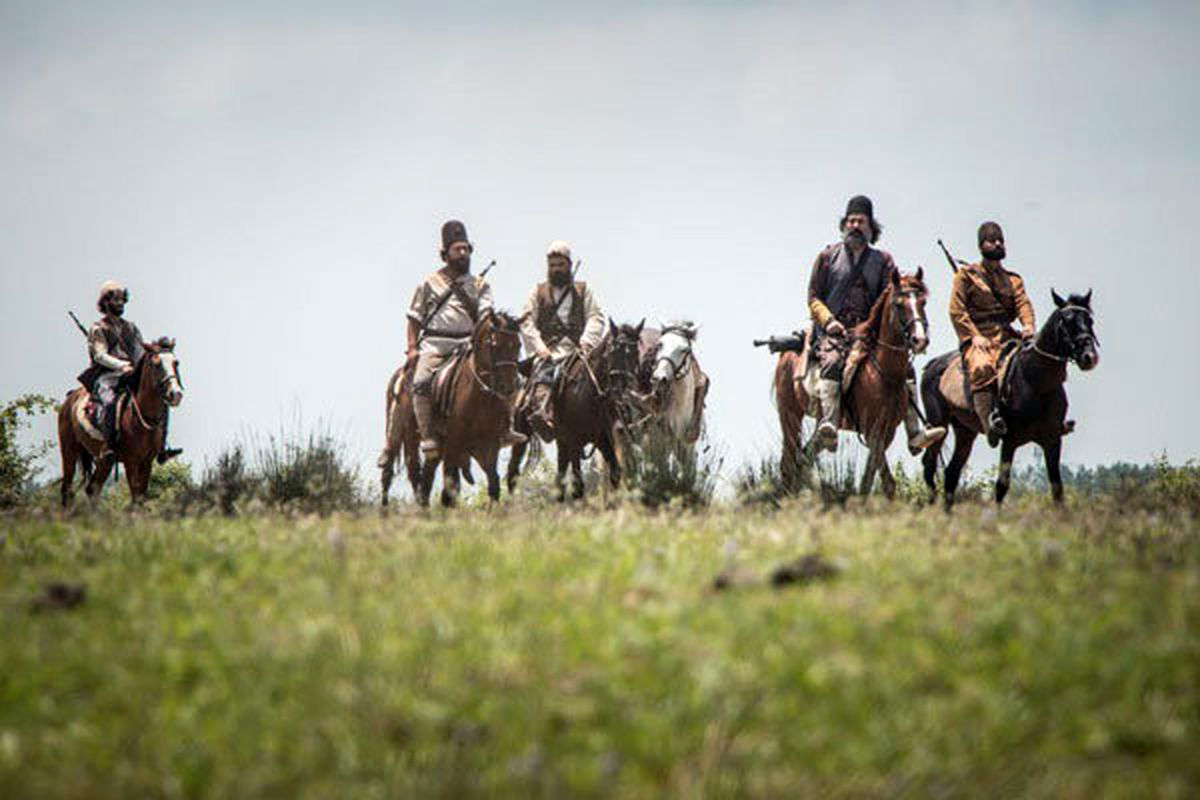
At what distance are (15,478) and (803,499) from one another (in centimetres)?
2415

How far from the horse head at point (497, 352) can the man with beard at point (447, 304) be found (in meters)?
1.19

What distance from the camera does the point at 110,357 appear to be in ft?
65.2

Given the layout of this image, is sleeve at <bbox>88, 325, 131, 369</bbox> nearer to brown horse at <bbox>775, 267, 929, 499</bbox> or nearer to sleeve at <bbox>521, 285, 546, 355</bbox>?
sleeve at <bbox>521, 285, 546, 355</bbox>

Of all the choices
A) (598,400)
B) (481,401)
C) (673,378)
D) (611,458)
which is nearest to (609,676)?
(598,400)

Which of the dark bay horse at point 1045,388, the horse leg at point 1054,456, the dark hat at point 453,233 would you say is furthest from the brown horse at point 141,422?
the horse leg at point 1054,456

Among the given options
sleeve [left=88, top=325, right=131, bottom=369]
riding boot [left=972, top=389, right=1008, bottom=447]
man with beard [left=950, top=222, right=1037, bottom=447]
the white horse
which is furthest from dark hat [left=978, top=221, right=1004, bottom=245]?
sleeve [left=88, top=325, right=131, bottom=369]

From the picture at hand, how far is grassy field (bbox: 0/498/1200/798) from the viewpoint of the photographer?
589cm

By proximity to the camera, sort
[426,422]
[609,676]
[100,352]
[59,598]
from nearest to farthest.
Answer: [609,676] < [59,598] < [426,422] < [100,352]

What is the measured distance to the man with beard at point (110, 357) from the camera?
19.4 m

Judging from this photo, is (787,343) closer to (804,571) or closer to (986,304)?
(986,304)

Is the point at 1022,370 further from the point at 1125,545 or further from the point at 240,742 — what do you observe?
the point at 240,742

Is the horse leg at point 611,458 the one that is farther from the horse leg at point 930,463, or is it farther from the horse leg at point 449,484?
the horse leg at point 930,463

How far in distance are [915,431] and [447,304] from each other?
6.79m

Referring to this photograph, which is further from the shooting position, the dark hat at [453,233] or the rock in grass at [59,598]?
the dark hat at [453,233]
